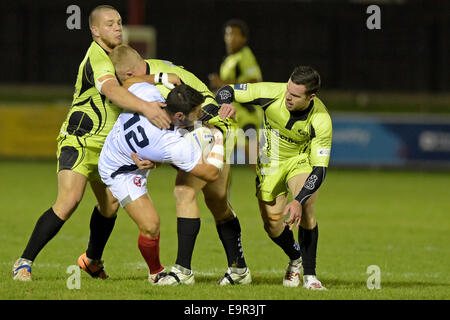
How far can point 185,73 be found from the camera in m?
7.24

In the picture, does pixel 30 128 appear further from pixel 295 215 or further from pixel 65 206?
pixel 295 215

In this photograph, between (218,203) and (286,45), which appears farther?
(286,45)

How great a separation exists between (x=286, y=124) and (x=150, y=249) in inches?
60.2

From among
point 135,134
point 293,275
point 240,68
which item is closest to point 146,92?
point 135,134

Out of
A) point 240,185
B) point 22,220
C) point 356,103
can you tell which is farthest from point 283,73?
point 22,220

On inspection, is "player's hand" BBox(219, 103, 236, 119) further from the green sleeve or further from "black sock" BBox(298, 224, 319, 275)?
"black sock" BBox(298, 224, 319, 275)

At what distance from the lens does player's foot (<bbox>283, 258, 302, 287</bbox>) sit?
283 inches

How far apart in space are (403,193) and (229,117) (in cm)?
938

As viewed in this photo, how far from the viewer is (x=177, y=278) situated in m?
6.81

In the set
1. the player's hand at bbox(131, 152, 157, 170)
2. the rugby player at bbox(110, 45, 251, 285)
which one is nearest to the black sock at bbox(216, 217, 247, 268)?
the rugby player at bbox(110, 45, 251, 285)

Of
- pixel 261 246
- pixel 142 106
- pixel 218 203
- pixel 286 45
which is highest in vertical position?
pixel 286 45

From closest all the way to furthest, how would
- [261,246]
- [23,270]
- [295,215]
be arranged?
[295,215]
[23,270]
[261,246]

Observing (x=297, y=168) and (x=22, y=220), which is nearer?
(x=297, y=168)

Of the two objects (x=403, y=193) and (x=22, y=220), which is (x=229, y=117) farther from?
(x=403, y=193)
